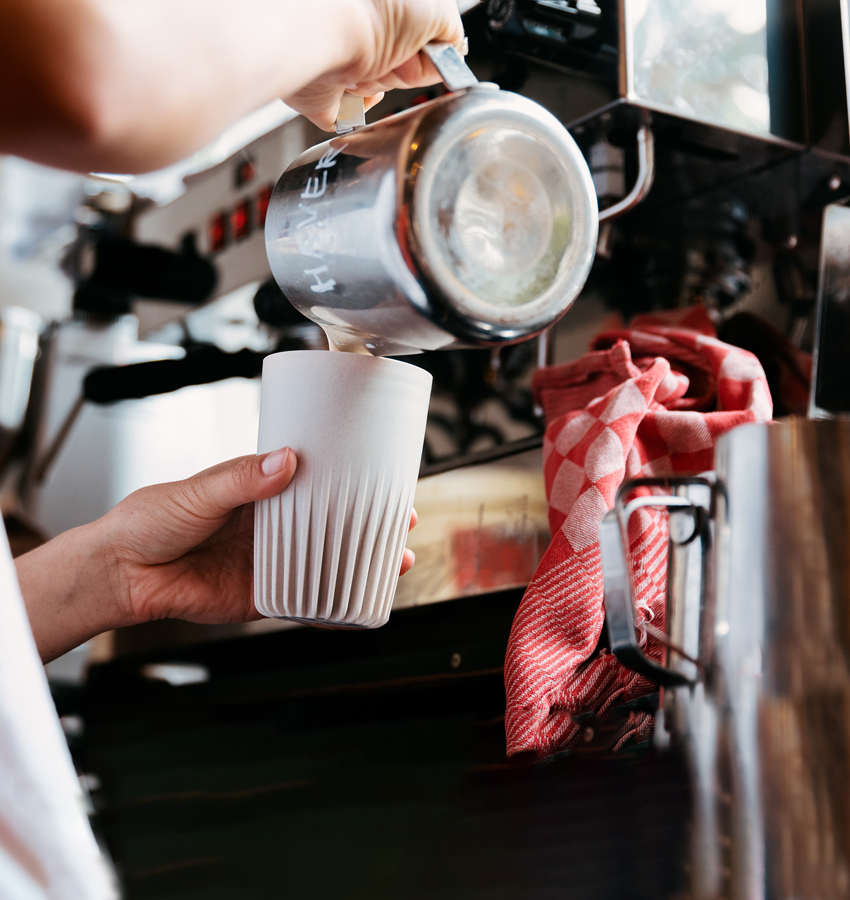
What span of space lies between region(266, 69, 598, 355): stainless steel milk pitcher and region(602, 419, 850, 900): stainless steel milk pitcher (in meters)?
0.11

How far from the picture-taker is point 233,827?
0.40 meters

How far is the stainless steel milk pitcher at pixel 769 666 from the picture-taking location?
33 cm

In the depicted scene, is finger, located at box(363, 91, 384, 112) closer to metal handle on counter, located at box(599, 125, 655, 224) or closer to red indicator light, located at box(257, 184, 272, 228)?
metal handle on counter, located at box(599, 125, 655, 224)

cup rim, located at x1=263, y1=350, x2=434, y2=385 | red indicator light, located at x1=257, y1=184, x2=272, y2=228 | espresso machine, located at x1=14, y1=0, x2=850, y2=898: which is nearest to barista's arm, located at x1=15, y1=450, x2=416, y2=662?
espresso machine, located at x1=14, y1=0, x2=850, y2=898

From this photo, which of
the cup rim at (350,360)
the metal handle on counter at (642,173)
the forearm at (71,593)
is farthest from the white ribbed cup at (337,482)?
the metal handle on counter at (642,173)

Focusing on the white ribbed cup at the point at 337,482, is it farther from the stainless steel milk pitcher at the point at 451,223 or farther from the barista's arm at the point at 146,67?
the barista's arm at the point at 146,67

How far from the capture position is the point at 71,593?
69 cm

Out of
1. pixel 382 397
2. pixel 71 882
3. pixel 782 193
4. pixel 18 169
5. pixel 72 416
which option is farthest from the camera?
pixel 18 169

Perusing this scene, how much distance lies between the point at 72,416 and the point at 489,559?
2.96 feet

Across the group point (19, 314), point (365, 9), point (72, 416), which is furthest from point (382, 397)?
point (19, 314)

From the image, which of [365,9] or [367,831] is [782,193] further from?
[367,831]

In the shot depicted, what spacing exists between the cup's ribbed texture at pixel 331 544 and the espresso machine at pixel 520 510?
0.26 ft

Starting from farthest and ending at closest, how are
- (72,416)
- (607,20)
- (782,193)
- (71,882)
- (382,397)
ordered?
1. (72,416)
2. (782,193)
3. (607,20)
4. (382,397)
5. (71,882)

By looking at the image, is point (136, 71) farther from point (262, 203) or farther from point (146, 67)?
point (262, 203)
